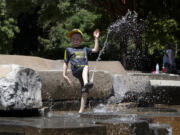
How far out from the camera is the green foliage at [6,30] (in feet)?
102

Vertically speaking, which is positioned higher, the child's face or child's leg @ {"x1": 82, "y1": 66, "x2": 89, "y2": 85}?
the child's face

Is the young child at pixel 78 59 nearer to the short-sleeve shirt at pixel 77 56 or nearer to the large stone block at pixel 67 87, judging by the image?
the short-sleeve shirt at pixel 77 56

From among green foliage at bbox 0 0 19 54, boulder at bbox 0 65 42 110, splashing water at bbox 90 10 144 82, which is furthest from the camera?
green foliage at bbox 0 0 19 54

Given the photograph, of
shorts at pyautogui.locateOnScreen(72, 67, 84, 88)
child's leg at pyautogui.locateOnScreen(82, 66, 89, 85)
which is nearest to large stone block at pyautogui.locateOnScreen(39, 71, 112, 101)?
shorts at pyautogui.locateOnScreen(72, 67, 84, 88)

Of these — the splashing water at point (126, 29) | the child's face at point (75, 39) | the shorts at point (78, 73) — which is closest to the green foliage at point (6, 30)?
the splashing water at point (126, 29)

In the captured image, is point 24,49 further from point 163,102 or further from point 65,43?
point 163,102

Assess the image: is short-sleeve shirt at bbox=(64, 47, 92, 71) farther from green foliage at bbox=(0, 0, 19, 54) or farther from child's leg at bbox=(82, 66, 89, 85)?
green foliage at bbox=(0, 0, 19, 54)

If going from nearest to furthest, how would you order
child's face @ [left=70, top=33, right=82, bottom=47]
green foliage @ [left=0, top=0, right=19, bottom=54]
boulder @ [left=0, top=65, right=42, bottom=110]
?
boulder @ [left=0, top=65, right=42, bottom=110]
child's face @ [left=70, top=33, right=82, bottom=47]
green foliage @ [left=0, top=0, right=19, bottom=54]

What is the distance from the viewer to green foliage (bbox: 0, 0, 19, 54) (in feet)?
102

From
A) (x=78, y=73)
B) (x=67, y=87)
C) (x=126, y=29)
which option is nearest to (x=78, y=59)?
(x=78, y=73)

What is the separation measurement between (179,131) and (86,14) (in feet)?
78.3

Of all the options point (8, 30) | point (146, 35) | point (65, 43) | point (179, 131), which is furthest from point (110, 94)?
point (8, 30)

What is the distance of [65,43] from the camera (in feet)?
91.9

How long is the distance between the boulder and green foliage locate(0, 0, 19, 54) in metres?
26.0
